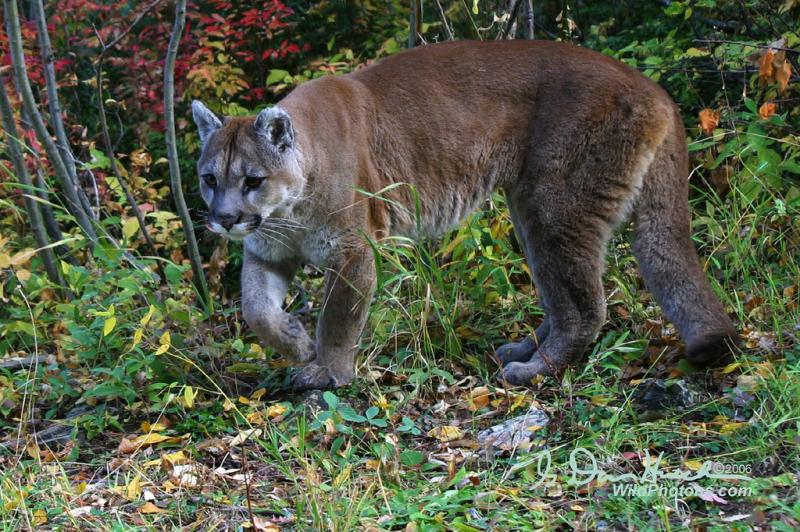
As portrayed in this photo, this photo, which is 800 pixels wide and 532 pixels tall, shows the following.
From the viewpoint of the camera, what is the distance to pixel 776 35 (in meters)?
6.48

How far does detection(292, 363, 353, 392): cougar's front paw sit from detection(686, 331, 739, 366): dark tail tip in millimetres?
1759

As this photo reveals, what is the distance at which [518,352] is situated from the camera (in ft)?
17.7

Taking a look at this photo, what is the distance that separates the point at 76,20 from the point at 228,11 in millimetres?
1421

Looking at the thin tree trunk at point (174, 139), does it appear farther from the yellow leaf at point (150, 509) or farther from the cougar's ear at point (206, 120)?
the yellow leaf at point (150, 509)

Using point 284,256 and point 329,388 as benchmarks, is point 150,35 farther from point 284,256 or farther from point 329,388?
point 329,388

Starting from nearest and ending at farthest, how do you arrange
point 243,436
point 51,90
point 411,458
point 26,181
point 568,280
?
point 411,458 → point 243,436 → point 568,280 → point 26,181 → point 51,90

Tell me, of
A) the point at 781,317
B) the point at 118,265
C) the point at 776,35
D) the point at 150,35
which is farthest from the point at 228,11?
the point at 781,317

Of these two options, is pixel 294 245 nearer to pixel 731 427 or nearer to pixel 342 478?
pixel 342 478

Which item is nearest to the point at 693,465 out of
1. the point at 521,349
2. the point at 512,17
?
the point at 521,349

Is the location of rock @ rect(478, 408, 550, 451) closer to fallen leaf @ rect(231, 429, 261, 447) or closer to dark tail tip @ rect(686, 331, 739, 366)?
dark tail tip @ rect(686, 331, 739, 366)

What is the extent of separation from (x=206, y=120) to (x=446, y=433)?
7.13 ft

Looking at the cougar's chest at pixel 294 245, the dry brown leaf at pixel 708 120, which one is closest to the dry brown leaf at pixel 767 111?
the dry brown leaf at pixel 708 120

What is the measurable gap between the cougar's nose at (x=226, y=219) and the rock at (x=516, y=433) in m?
1.62

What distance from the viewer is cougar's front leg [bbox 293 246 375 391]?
16.4ft
